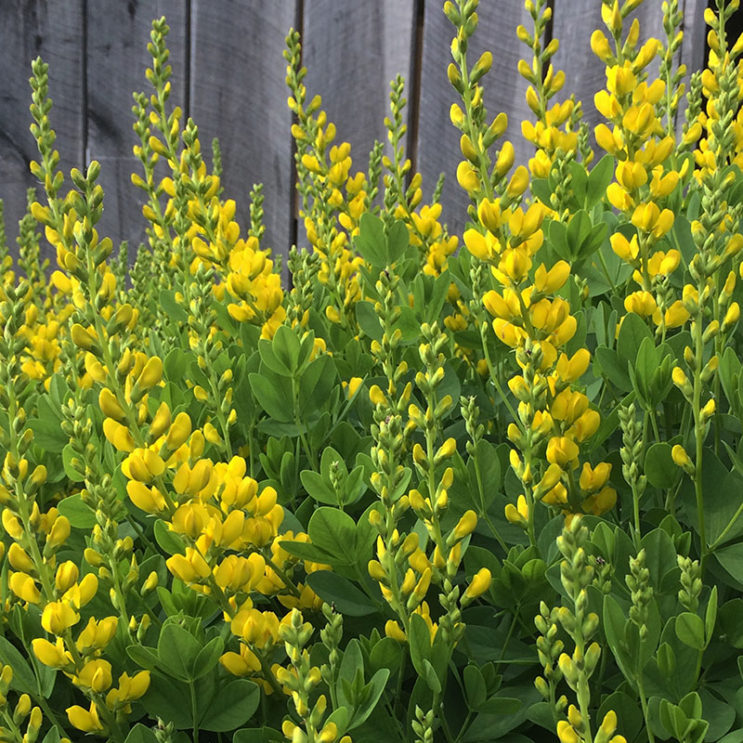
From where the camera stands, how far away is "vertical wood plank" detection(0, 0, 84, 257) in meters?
3.43

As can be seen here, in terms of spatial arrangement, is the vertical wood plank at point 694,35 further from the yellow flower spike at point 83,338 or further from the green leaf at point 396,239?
the yellow flower spike at point 83,338

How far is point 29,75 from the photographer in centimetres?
348

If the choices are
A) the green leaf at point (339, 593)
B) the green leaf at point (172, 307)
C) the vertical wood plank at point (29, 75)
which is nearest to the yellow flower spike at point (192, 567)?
the green leaf at point (339, 593)

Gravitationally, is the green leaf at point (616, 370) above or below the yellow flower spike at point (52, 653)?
above

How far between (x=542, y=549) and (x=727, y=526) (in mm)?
135

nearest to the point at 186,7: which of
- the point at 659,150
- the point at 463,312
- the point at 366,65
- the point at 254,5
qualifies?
the point at 254,5

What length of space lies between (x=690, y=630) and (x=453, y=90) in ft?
7.08

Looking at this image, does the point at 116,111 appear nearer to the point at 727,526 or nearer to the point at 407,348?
the point at 407,348

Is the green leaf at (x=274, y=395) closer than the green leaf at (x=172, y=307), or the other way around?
the green leaf at (x=274, y=395)

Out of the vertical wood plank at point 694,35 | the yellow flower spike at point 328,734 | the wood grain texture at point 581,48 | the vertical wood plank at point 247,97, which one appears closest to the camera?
the yellow flower spike at point 328,734

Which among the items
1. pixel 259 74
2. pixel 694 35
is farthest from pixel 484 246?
pixel 259 74

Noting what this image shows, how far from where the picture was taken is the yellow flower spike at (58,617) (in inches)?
23.7

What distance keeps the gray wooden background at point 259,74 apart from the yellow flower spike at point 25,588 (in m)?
1.98

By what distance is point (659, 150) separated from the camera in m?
0.80
